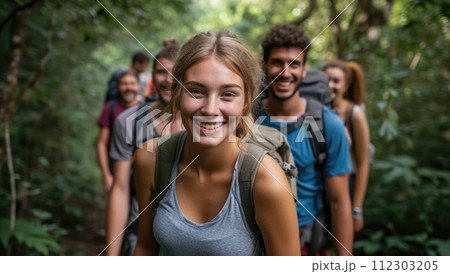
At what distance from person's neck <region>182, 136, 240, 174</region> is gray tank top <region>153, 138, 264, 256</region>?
0.08 metres

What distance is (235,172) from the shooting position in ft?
4.84

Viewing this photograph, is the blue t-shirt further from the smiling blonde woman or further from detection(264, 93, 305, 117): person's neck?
the smiling blonde woman

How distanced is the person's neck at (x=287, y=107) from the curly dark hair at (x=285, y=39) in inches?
12.2

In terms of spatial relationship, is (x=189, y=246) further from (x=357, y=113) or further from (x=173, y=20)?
(x=173, y=20)

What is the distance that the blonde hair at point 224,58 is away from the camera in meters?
1.47

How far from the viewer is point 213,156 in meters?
1.56

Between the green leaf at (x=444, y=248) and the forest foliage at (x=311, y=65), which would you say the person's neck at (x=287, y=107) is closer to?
the forest foliage at (x=311, y=65)

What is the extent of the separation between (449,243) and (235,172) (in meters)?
2.38

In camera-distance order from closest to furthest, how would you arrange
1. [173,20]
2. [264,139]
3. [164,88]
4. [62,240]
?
[264,139] → [164,88] → [62,240] → [173,20]

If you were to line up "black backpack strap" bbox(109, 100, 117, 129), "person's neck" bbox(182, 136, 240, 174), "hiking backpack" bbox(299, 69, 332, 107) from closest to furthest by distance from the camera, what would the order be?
1. "person's neck" bbox(182, 136, 240, 174)
2. "hiking backpack" bbox(299, 69, 332, 107)
3. "black backpack strap" bbox(109, 100, 117, 129)

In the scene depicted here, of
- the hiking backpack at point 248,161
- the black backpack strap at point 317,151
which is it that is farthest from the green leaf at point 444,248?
the hiking backpack at point 248,161

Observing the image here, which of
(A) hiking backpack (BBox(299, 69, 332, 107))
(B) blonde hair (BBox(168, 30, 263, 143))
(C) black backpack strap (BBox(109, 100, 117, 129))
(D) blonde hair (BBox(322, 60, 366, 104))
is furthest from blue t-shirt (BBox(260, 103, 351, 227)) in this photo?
(C) black backpack strap (BBox(109, 100, 117, 129))

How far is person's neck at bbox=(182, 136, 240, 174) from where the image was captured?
61.1 inches
